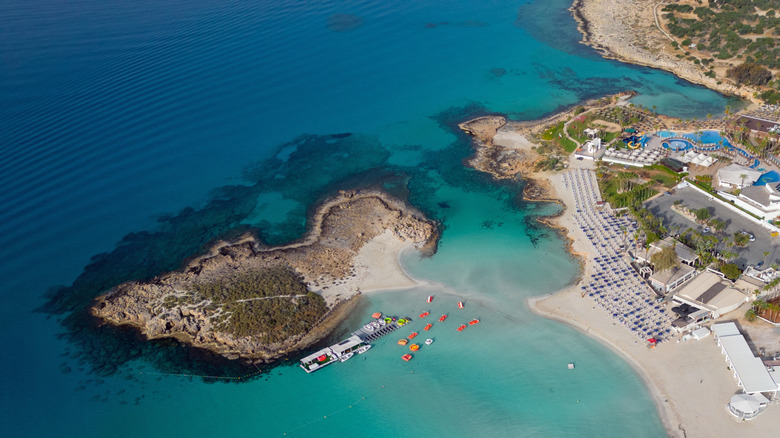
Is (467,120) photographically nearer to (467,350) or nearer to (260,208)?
(260,208)

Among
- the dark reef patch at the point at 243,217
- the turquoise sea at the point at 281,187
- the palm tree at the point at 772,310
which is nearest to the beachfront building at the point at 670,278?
the palm tree at the point at 772,310

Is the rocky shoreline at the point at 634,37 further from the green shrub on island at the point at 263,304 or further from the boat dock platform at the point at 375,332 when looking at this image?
the green shrub on island at the point at 263,304

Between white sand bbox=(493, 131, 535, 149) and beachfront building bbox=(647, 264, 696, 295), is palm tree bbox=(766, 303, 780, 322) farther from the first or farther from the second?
white sand bbox=(493, 131, 535, 149)

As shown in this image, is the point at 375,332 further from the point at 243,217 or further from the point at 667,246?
the point at 667,246

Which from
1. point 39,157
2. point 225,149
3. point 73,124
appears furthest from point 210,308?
point 73,124

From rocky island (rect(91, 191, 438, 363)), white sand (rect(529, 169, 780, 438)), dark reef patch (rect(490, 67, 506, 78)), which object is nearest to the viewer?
white sand (rect(529, 169, 780, 438))

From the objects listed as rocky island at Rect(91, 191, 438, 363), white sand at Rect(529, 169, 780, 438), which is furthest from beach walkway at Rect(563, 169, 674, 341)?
rocky island at Rect(91, 191, 438, 363)
